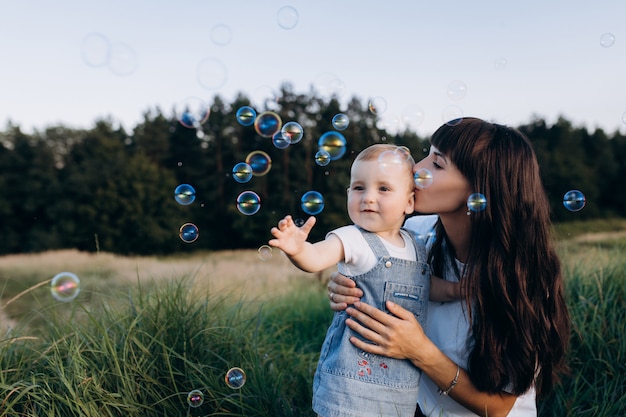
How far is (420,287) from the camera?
2381 mm

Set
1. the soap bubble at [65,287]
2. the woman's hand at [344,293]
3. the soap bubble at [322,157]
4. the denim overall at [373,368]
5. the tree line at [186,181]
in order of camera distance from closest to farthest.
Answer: the denim overall at [373,368] → the woman's hand at [344,293] → the soap bubble at [65,287] → the soap bubble at [322,157] → the tree line at [186,181]

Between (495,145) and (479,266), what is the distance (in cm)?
61

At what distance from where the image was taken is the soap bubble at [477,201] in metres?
2.46

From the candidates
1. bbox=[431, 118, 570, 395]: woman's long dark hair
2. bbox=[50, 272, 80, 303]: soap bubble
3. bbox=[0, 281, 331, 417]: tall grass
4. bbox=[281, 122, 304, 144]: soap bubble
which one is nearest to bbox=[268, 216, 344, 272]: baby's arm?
bbox=[431, 118, 570, 395]: woman's long dark hair

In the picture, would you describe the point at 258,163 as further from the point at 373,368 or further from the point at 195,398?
the point at 373,368

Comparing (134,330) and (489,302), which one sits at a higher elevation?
(489,302)

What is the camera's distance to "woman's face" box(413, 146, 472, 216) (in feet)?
7.93

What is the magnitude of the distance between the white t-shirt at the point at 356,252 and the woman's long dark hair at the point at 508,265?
17.3 inches

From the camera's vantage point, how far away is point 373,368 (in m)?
2.20

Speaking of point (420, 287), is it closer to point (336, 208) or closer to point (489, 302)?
point (489, 302)

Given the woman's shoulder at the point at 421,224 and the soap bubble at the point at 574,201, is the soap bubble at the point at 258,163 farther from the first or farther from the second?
the soap bubble at the point at 574,201

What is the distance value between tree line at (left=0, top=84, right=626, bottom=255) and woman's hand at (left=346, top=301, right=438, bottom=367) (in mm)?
18744

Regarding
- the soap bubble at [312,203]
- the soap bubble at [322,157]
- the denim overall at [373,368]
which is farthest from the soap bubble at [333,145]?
the denim overall at [373,368]

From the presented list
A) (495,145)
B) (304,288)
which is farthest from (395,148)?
(304,288)
